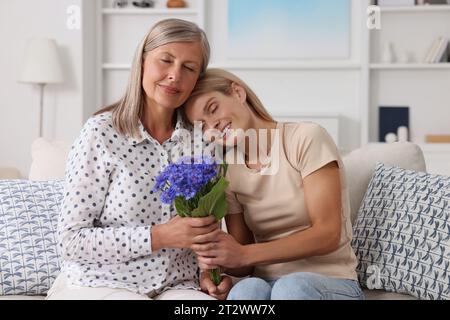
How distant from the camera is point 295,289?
1785 millimetres

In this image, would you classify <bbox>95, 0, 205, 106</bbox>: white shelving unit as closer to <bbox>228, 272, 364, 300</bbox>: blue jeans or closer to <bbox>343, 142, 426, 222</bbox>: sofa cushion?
<bbox>343, 142, 426, 222</bbox>: sofa cushion

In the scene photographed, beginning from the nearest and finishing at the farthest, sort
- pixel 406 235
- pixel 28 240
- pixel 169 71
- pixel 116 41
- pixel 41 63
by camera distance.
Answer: pixel 169 71 → pixel 406 235 → pixel 28 240 → pixel 41 63 → pixel 116 41

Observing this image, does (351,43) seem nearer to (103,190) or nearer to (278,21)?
(278,21)

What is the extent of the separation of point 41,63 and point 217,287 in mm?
3824

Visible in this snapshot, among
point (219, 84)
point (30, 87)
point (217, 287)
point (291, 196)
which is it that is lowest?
point (217, 287)

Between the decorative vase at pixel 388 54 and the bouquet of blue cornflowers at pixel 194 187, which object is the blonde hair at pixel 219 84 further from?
the decorative vase at pixel 388 54

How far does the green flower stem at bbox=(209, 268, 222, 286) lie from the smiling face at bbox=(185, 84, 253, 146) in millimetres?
370

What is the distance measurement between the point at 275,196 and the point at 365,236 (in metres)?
0.42

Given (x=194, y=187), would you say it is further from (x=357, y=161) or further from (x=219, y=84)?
(x=357, y=161)

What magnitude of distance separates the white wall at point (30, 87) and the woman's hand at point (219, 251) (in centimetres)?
385

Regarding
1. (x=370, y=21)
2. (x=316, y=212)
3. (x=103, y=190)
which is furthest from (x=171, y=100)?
(x=370, y=21)

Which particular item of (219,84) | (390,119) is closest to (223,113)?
(219,84)

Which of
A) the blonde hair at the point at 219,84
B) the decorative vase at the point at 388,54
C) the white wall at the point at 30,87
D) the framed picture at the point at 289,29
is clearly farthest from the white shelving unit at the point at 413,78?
the blonde hair at the point at 219,84

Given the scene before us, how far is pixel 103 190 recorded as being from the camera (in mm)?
1944
